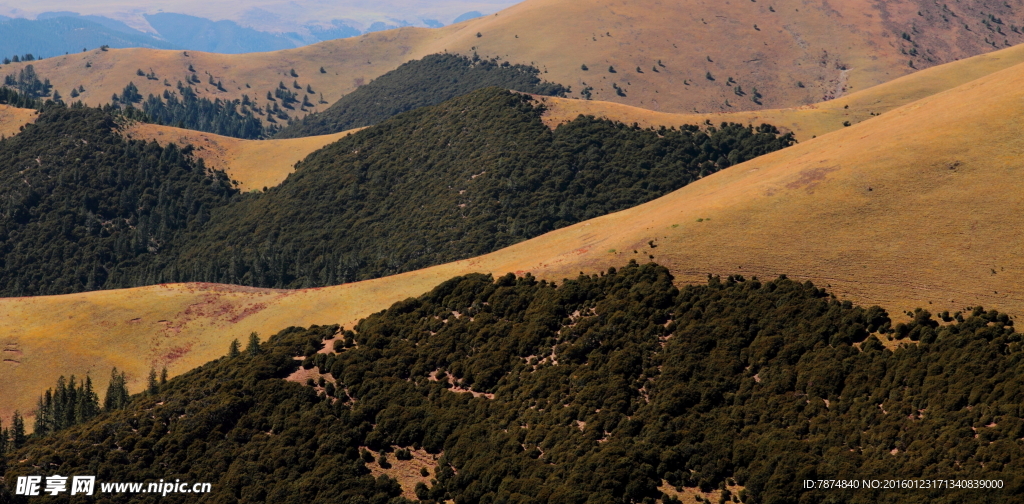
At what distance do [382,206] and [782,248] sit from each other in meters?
116

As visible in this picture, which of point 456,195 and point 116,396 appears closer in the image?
point 116,396

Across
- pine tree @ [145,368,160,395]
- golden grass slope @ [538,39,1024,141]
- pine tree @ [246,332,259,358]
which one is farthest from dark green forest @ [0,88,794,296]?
pine tree @ [246,332,259,358]

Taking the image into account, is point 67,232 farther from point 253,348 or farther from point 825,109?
point 825,109

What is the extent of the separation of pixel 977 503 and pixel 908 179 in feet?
137

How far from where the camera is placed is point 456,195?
167125mm

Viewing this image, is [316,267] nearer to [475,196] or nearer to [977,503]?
[475,196]

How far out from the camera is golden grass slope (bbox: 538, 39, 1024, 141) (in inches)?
6806

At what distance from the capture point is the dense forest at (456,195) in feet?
518

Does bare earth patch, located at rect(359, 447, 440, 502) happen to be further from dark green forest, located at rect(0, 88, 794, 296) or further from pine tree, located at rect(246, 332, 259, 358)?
dark green forest, located at rect(0, 88, 794, 296)

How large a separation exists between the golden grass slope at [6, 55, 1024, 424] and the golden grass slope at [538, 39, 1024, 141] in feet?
217

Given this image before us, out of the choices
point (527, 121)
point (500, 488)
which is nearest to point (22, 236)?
point (527, 121)

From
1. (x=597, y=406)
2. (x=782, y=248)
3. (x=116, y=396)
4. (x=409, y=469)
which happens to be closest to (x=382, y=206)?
(x=116, y=396)

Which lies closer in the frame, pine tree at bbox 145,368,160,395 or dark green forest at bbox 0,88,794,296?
pine tree at bbox 145,368,160,395

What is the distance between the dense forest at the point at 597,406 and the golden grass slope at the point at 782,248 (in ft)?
14.1
